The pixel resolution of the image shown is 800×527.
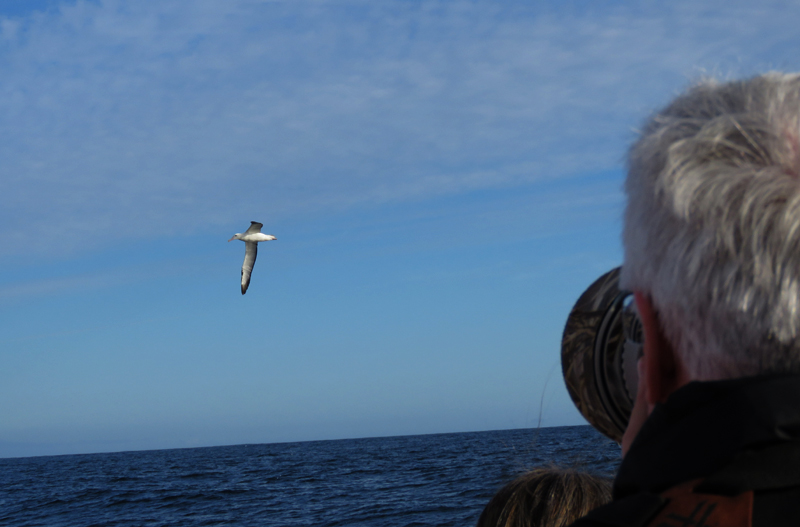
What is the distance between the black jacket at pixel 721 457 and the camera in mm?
777

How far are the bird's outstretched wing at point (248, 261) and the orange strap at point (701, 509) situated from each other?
2027cm

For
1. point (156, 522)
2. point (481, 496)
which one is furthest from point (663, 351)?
point (156, 522)

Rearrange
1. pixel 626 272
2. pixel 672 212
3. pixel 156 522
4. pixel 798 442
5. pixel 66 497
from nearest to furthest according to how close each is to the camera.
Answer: pixel 798 442 → pixel 672 212 → pixel 626 272 → pixel 156 522 → pixel 66 497

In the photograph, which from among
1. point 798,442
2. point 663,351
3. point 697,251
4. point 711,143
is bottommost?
point 798,442

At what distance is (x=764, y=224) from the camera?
2.69 ft

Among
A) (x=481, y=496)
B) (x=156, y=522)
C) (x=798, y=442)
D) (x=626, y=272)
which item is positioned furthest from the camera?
(x=156, y=522)

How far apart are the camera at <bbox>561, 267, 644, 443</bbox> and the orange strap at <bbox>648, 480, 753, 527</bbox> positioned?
0.93 ft

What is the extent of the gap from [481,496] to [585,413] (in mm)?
23551

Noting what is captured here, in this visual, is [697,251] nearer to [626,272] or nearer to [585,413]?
[626,272]

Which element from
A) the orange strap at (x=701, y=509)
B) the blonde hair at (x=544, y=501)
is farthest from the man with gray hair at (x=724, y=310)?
the blonde hair at (x=544, y=501)

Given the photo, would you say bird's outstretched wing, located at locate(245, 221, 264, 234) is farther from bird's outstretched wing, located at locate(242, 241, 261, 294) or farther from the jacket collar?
the jacket collar

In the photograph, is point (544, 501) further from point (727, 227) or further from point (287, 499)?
point (287, 499)

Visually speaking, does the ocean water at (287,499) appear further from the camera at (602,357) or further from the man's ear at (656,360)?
the man's ear at (656,360)

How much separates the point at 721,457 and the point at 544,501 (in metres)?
2.22
